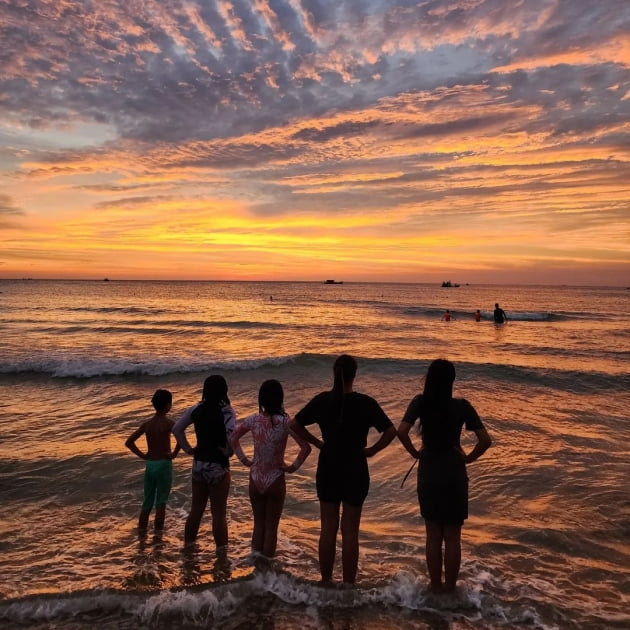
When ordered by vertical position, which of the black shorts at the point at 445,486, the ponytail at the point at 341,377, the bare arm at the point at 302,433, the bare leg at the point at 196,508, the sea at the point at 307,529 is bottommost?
the sea at the point at 307,529

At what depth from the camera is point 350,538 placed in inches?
179

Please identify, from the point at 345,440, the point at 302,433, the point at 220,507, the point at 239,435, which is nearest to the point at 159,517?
the point at 220,507

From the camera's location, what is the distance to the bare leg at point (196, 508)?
521 centimetres

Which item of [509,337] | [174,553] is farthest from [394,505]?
[509,337]

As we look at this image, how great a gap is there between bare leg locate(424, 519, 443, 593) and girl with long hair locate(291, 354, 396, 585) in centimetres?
70

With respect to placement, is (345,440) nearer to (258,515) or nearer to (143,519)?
(258,515)

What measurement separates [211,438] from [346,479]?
61.4 inches

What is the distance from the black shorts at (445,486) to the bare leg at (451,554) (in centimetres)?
9

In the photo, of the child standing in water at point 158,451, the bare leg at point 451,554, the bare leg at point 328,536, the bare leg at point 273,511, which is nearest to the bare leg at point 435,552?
the bare leg at point 451,554

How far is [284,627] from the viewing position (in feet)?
13.5

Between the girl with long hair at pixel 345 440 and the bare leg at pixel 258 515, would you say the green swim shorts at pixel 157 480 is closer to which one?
the bare leg at pixel 258 515

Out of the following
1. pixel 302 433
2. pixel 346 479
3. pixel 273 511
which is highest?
pixel 302 433

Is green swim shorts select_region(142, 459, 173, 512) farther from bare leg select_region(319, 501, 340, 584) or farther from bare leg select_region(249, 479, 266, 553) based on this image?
bare leg select_region(319, 501, 340, 584)

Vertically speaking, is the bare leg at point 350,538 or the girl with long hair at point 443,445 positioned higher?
the girl with long hair at point 443,445
